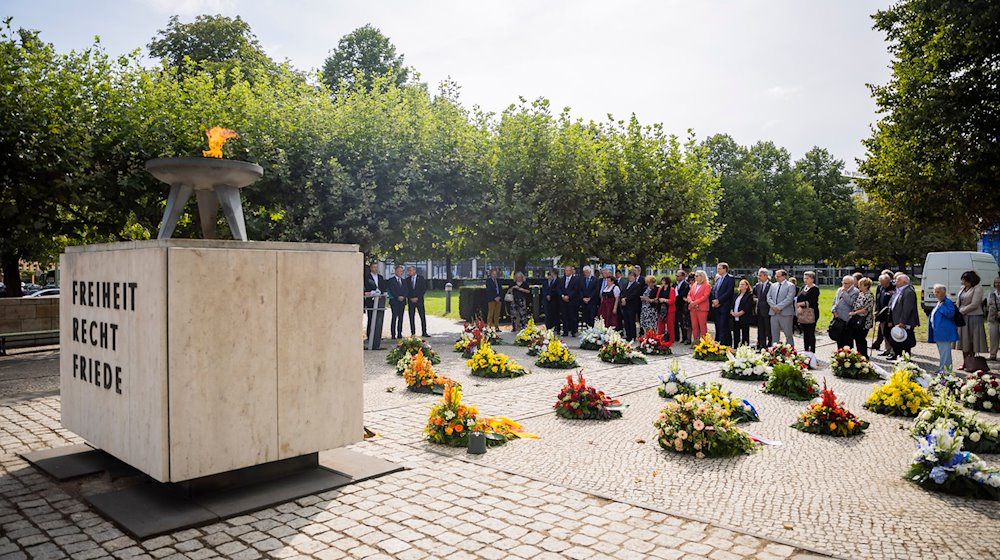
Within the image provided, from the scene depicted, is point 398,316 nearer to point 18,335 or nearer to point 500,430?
point 18,335

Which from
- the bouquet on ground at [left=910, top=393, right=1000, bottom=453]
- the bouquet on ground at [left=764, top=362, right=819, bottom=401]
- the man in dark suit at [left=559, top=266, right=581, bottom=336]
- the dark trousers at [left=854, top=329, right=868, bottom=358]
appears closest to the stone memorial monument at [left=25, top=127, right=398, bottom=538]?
the bouquet on ground at [left=910, top=393, right=1000, bottom=453]

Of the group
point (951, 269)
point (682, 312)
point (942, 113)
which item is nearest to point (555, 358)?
point (682, 312)

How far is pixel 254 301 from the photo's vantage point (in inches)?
206

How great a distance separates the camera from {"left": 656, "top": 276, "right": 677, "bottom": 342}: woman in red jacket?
16.3 metres

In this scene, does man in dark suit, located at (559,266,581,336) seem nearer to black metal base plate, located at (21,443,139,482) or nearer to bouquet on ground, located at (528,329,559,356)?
bouquet on ground, located at (528,329,559,356)

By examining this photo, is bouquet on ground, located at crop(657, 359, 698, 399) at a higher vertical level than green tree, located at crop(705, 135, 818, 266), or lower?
lower

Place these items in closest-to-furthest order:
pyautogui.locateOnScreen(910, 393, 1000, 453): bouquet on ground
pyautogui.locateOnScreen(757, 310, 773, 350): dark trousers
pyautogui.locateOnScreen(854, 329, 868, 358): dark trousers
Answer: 1. pyautogui.locateOnScreen(910, 393, 1000, 453): bouquet on ground
2. pyautogui.locateOnScreen(854, 329, 868, 358): dark trousers
3. pyautogui.locateOnScreen(757, 310, 773, 350): dark trousers

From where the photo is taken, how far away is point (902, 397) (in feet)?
28.1

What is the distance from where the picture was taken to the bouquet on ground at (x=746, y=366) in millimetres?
11219

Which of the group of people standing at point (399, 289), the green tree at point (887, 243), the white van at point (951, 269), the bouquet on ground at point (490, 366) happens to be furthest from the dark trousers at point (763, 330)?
the green tree at point (887, 243)

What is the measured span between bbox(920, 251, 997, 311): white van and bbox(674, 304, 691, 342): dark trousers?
9507mm

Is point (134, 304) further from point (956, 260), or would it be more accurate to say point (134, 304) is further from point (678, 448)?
point (956, 260)

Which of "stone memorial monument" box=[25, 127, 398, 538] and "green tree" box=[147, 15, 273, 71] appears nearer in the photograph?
"stone memorial monument" box=[25, 127, 398, 538]

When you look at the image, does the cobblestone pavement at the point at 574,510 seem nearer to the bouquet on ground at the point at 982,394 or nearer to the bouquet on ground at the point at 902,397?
the bouquet on ground at the point at 902,397
